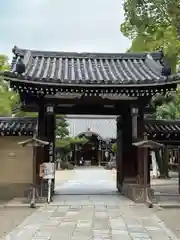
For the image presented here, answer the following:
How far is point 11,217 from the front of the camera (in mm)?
11219

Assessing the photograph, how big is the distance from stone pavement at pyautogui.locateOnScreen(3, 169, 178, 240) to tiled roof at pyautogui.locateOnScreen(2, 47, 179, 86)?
160 inches

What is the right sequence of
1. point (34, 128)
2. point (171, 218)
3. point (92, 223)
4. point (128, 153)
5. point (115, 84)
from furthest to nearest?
point (128, 153)
point (34, 128)
point (115, 84)
point (171, 218)
point (92, 223)

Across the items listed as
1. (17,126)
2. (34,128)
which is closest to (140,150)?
(34,128)

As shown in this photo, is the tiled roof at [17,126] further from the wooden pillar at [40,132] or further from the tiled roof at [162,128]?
the tiled roof at [162,128]

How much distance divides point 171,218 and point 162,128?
6040mm

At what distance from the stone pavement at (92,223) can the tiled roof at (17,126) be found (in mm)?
3386

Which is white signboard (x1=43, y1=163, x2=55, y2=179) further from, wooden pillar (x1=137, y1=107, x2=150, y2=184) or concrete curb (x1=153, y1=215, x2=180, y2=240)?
concrete curb (x1=153, y1=215, x2=180, y2=240)

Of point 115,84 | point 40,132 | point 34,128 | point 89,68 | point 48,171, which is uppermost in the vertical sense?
point 89,68

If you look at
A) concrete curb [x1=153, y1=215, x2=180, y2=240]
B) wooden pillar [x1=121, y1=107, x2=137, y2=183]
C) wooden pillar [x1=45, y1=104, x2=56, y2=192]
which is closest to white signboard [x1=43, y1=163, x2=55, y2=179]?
wooden pillar [x1=45, y1=104, x2=56, y2=192]

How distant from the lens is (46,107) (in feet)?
50.5

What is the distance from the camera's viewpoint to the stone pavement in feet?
27.6

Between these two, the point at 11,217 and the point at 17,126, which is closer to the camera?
the point at 11,217

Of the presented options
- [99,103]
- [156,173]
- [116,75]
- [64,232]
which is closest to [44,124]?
[99,103]

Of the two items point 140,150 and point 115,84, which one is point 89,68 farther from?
point 140,150
